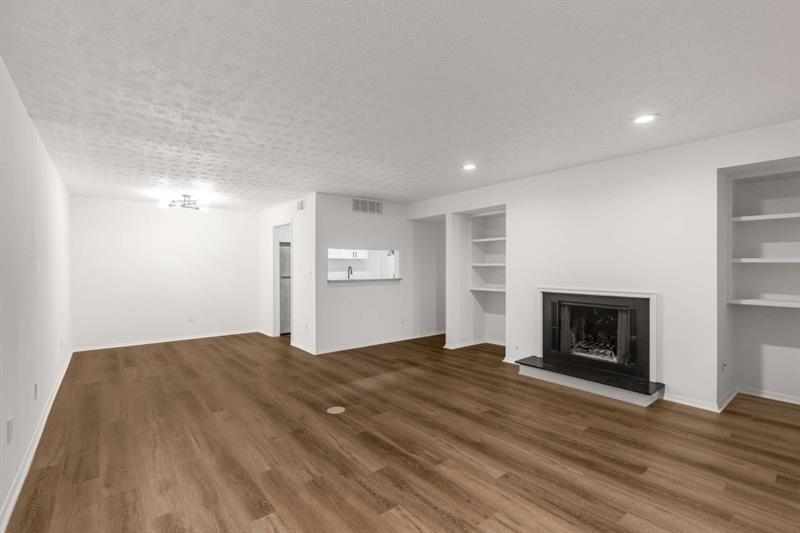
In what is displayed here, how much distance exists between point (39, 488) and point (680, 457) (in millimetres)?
4319

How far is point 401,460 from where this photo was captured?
8.68 ft

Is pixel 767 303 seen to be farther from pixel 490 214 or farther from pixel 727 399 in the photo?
pixel 490 214

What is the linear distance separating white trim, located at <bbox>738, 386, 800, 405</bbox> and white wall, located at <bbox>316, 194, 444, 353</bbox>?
15.5ft

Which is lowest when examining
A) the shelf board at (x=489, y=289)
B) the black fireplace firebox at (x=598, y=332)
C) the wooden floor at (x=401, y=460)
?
the wooden floor at (x=401, y=460)

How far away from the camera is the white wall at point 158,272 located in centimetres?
630

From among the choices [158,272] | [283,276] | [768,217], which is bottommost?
[283,276]

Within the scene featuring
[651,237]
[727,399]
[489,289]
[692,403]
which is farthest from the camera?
[489,289]

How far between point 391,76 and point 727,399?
4460 millimetres

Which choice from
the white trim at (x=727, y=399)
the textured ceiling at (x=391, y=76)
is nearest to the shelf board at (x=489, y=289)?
the textured ceiling at (x=391, y=76)

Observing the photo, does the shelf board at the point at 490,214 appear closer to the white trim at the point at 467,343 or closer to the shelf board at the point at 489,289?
the shelf board at the point at 489,289

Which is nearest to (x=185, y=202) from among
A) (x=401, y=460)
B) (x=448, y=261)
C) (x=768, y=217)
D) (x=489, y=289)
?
A: (x=448, y=261)

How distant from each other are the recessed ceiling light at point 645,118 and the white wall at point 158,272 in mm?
7172

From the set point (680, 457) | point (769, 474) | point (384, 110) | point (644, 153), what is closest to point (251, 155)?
point (384, 110)

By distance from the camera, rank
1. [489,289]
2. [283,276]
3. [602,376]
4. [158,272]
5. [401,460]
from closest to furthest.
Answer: [401,460]
[602,376]
[489,289]
[158,272]
[283,276]
